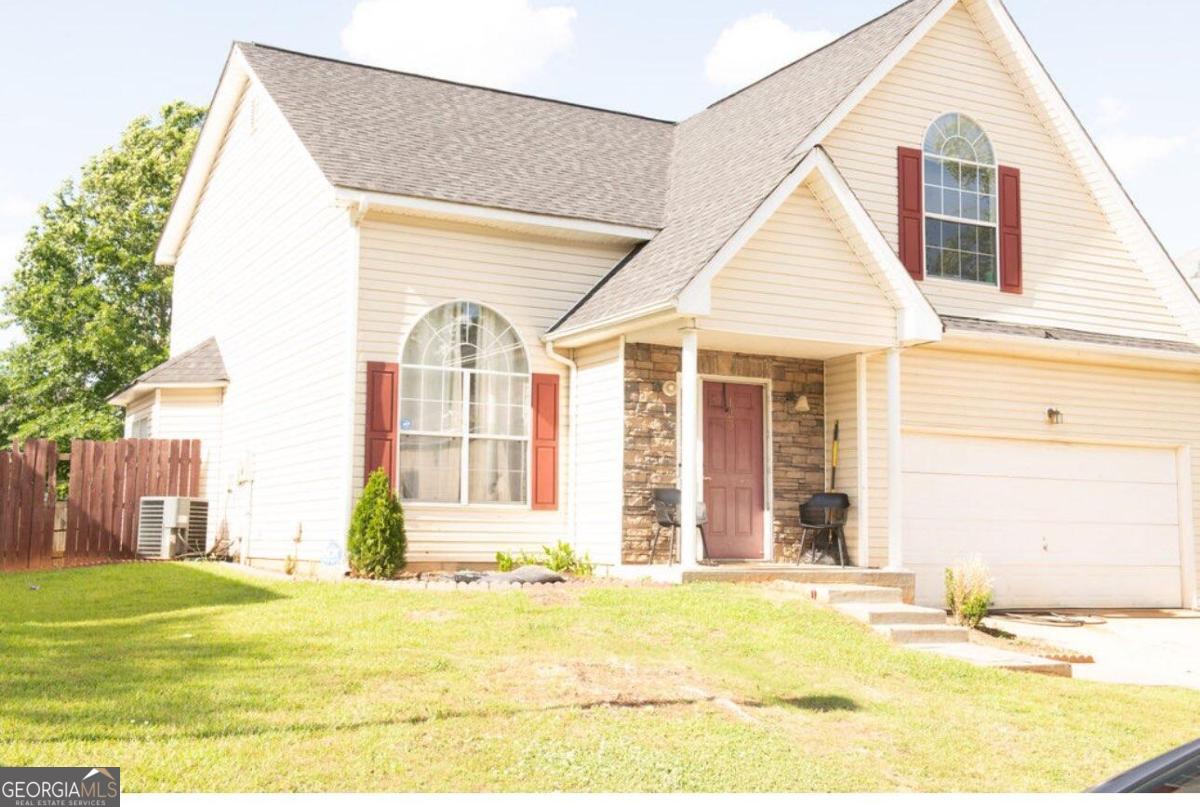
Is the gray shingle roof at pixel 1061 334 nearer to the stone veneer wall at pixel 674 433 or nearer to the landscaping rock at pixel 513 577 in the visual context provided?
the stone veneer wall at pixel 674 433

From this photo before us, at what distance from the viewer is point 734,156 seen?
15.9 m

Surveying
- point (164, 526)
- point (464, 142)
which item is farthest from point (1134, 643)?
point (164, 526)

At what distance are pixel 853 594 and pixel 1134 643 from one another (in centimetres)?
357

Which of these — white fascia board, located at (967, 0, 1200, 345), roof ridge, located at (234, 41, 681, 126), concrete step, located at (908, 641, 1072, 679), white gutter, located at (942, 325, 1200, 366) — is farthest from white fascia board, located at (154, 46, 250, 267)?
concrete step, located at (908, 641, 1072, 679)

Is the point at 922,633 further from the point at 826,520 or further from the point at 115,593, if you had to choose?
the point at 115,593

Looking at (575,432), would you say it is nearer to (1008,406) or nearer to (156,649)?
(1008,406)

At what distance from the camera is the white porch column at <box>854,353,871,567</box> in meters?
14.2

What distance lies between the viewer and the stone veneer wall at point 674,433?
44.6 feet

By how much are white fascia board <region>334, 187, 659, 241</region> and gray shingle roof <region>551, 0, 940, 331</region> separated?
39cm

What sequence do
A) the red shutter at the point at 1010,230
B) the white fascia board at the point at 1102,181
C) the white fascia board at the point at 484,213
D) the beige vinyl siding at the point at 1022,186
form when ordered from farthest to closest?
the white fascia board at the point at 1102,181 → the red shutter at the point at 1010,230 → the beige vinyl siding at the point at 1022,186 → the white fascia board at the point at 484,213

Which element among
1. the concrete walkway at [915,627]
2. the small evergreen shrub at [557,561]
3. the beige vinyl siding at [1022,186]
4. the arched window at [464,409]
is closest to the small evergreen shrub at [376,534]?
the arched window at [464,409]

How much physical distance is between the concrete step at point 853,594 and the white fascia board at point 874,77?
5109 mm

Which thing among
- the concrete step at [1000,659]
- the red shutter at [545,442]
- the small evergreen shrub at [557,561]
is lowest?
the concrete step at [1000,659]

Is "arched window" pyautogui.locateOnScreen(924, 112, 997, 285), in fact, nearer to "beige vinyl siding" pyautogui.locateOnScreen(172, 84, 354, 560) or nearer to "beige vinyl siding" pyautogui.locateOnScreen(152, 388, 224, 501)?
"beige vinyl siding" pyautogui.locateOnScreen(172, 84, 354, 560)
